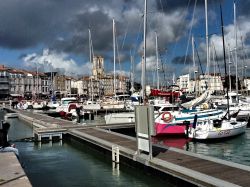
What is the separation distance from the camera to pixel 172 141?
29438 mm

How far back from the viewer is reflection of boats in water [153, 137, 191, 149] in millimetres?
27547

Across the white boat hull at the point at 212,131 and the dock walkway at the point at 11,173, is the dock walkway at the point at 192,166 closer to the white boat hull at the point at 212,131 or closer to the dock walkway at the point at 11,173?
the dock walkway at the point at 11,173

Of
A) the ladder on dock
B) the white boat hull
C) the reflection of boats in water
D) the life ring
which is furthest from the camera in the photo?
the life ring

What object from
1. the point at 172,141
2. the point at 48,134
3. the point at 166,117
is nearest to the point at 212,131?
the point at 172,141

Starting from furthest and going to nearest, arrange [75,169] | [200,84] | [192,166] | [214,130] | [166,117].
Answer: [200,84] < [166,117] < [214,130] < [75,169] < [192,166]

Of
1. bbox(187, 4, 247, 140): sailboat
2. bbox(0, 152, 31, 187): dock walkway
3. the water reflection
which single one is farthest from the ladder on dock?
bbox(0, 152, 31, 187): dock walkway

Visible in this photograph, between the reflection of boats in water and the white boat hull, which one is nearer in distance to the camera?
the reflection of boats in water

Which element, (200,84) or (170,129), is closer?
(170,129)

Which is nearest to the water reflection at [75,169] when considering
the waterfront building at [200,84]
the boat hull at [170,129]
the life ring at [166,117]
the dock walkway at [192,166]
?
the dock walkway at [192,166]

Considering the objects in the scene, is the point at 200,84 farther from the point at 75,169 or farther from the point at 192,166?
the point at 192,166

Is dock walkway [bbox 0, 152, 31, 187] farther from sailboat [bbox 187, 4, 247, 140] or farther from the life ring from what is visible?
the life ring

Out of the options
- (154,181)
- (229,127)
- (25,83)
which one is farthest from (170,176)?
(25,83)

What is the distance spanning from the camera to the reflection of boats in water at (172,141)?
27.5m

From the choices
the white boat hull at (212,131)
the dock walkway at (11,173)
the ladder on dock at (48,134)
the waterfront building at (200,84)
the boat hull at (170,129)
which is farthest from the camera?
the waterfront building at (200,84)
